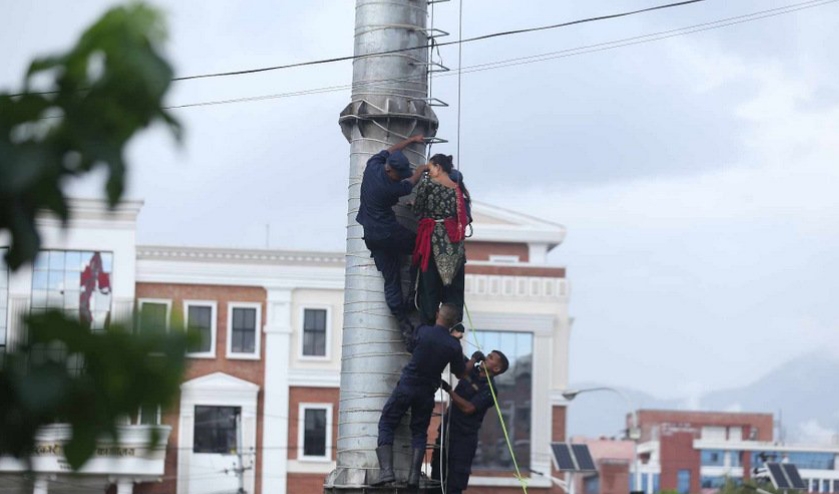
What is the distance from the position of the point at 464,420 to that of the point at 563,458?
38.8 m

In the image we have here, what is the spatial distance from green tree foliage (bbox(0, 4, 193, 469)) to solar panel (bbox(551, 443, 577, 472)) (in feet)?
154

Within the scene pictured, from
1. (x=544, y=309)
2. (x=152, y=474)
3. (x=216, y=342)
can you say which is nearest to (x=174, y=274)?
(x=216, y=342)

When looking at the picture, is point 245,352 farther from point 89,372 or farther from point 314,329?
point 89,372

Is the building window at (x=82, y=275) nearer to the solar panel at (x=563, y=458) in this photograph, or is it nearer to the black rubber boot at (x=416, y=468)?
the solar panel at (x=563, y=458)

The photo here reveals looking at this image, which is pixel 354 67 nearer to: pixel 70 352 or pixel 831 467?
pixel 70 352

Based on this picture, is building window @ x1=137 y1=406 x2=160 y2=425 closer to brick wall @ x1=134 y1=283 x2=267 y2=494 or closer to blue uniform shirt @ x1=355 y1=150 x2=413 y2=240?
blue uniform shirt @ x1=355 y1=150 x2=413 y2=240

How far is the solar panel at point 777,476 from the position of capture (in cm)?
5472

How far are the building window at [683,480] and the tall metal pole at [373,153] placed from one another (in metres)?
91.2

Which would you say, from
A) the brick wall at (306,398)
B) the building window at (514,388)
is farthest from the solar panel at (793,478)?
the brick wall at (306,398)

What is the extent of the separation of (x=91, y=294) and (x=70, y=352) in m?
54.5

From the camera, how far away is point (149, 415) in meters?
3.75

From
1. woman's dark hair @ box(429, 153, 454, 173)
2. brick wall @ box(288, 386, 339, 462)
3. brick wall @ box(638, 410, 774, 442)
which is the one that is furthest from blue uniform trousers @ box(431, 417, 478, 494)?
brick wall @ box(638, 410, 774, 442)

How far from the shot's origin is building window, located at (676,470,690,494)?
103 m

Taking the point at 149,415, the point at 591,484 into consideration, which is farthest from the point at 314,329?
the point at 149,415
